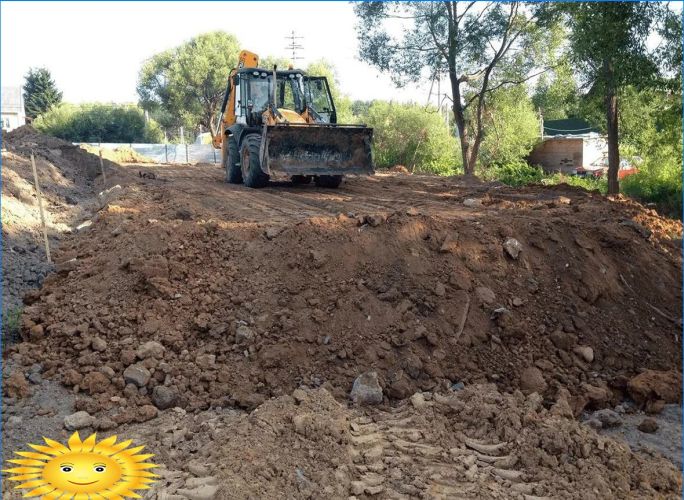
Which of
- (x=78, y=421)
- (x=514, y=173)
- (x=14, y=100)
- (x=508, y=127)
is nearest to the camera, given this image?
(x=78, y=421)

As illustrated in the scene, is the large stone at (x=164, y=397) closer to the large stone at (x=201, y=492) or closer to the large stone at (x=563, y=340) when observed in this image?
the large stone at (x=201, y=492)

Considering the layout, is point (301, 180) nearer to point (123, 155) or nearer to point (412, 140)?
point (412, 140)

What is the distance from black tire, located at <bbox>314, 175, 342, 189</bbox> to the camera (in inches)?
540

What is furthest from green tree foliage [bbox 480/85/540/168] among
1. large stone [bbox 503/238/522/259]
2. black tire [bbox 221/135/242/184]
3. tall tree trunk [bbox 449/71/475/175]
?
large stone [bbox 503/238/522/259]

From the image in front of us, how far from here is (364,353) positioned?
5.82m

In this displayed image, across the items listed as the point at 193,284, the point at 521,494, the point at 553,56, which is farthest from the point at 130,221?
the point at 553,56

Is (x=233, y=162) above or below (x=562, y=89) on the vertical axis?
below

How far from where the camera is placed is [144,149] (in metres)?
33.8

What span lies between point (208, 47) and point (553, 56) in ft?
90.7

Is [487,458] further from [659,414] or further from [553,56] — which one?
[553,56]

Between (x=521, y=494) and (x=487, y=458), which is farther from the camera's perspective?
(x=487, y=458)

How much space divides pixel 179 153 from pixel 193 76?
8.17 metres

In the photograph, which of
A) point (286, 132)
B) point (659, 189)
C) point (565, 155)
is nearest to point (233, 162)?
point (286, 132)

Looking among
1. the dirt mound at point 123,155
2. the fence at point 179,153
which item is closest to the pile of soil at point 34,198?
the dirt mound at point 123,155
